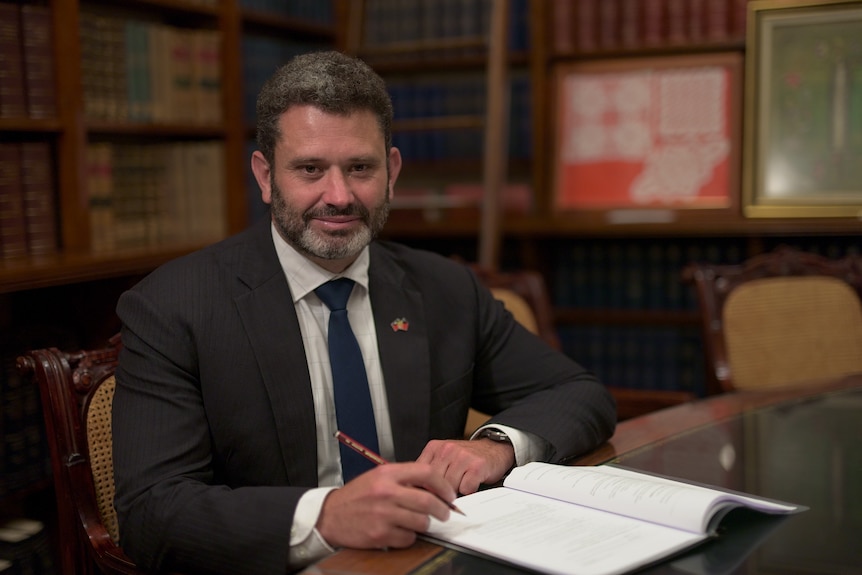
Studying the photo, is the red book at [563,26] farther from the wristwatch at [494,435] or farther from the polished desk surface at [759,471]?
the wristwatch at [494,435]

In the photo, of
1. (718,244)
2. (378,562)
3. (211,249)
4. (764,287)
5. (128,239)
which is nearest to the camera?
(378,562)

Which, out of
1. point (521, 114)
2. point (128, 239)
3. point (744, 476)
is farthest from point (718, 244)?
point (744, 476)

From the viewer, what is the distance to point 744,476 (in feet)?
4.43

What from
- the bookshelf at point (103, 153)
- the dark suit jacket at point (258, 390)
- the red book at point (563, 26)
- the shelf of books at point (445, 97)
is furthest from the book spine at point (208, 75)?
the dark suit jacket at point (258, 390)

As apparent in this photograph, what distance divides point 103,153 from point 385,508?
224cm

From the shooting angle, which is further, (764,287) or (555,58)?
(555,58)

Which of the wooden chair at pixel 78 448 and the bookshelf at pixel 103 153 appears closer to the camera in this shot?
the wooden chair at pixel 78 448

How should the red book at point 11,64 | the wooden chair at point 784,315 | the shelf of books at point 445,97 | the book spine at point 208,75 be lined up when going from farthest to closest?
1. the shelf of books at point 445,97
2. the book spine at point 208,75
3. the red book at point 11,64
4. the wooden chair at point 784,315

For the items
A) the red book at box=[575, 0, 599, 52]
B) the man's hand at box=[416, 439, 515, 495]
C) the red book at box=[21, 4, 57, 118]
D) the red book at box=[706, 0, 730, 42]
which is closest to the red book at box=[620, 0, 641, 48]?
the red book at box=[575, 0, 599, 52]

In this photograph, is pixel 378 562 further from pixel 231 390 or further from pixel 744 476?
pixel 744 476

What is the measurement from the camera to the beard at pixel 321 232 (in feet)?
5.00

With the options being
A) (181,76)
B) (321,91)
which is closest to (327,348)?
(321,91)

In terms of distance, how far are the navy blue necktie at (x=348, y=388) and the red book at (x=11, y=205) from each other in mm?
1408

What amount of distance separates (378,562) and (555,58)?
3.12 m
